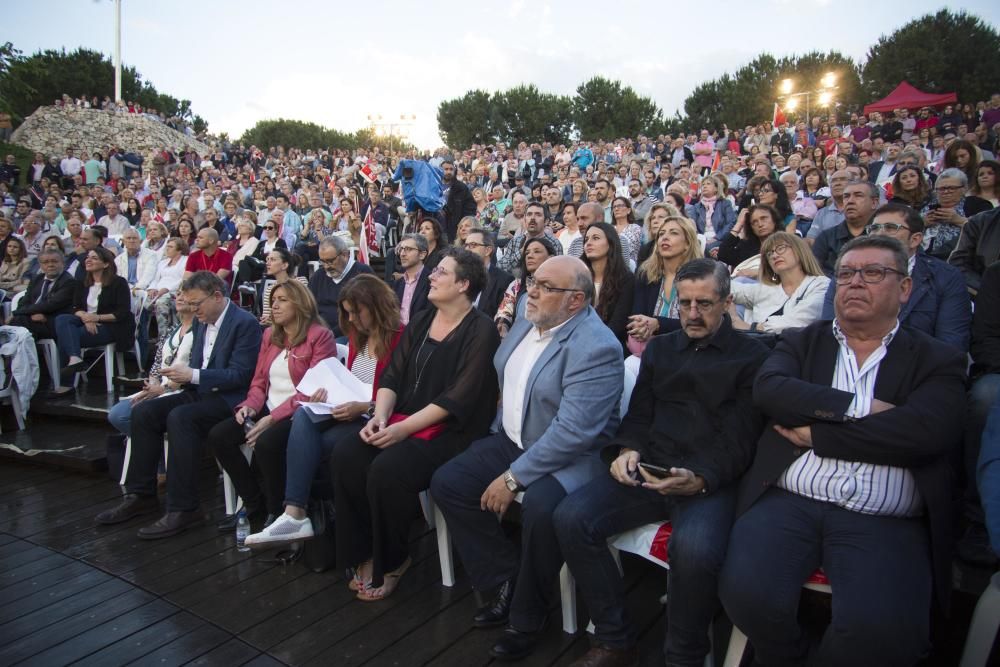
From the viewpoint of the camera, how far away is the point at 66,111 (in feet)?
83.3

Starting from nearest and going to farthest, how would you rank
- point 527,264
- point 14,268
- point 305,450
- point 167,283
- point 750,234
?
point 305,450 < point 527,264 < point 750,234 < point 167,283 < point 14,268

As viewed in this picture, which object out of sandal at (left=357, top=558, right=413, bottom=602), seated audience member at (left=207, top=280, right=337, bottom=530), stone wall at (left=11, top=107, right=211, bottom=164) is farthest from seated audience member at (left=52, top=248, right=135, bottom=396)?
stone wall at (left=11, top=107, right=211, bottom=164)

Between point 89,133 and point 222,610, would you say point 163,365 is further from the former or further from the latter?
point 89,133

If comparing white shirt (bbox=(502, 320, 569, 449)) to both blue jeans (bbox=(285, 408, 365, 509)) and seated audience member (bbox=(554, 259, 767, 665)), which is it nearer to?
seated audience member (bbox=(554, 259, 767, 665))

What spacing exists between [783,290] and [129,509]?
12.1ft

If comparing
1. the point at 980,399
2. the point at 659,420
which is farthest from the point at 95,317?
the point at 980,399

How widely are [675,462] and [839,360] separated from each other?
604 mm

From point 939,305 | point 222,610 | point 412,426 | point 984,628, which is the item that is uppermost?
point 939,305

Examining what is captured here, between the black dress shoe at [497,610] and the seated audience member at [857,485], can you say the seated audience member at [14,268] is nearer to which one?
the black dress shoe at [497,610]

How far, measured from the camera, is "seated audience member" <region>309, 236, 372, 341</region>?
192 inches

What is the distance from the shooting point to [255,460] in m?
3.14

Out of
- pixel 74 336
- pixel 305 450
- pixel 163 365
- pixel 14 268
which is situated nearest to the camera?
pixel 305 450

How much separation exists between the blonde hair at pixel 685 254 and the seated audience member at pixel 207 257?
4.60 m

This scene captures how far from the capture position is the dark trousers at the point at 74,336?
511 centimetres
